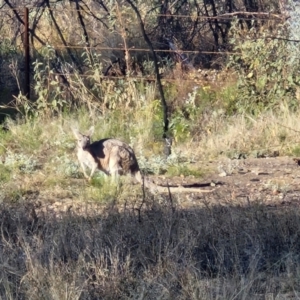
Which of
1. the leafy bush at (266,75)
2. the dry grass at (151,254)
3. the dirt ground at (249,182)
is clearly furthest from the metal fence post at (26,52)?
Answer: the dry grass at (151,254)

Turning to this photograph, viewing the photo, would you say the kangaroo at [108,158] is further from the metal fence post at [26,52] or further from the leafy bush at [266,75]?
the leafy bush at [266,75]

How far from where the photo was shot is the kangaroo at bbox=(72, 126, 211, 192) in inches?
341

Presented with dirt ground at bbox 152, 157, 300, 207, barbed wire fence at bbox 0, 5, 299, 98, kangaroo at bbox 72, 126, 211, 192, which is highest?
barbed wire fence at bbox 0, 5, 299, 98

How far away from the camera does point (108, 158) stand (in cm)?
874

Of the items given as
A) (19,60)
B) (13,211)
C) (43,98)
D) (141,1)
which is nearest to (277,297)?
(13,211)

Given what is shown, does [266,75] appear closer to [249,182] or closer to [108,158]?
[249,182]

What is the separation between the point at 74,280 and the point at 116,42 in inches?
390

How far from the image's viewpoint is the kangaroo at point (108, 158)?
8.66 meters

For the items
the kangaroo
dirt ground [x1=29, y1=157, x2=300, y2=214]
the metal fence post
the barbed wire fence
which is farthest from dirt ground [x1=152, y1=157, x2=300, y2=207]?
the metal fence post

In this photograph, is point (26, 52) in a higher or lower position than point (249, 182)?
higher

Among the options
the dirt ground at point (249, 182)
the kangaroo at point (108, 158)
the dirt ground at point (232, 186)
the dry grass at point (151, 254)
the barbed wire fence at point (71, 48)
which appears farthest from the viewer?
the barbed wire fence at point (71, 48)

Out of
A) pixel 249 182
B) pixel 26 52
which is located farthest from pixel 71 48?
pixel 249 182

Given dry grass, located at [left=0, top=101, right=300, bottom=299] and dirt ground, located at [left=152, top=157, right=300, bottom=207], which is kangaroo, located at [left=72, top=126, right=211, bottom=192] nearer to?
dirt ground, located at [left=152, top=157, right=300, bottom=207]

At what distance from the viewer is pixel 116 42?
14.4 metres
